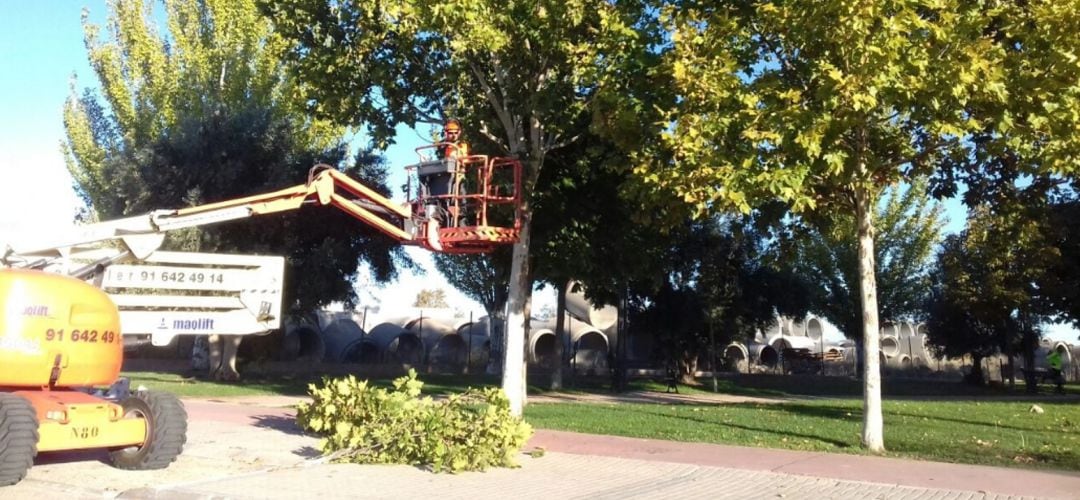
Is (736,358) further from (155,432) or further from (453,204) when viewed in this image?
(155,432)

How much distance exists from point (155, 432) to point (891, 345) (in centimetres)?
4883

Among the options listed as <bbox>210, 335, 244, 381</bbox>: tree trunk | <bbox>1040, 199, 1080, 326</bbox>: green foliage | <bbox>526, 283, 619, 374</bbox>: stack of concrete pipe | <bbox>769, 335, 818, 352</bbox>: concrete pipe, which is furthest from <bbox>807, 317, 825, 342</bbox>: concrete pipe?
<bbox>210, 335, 244, 381</bbox>: tree trunk

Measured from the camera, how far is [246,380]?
27.8m

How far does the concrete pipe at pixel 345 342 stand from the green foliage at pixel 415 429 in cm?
2808

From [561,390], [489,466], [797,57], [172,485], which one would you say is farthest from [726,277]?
[172,485]

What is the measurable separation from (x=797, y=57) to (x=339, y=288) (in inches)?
684

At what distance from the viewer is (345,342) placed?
41.5 meters

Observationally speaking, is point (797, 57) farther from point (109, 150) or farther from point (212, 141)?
point (109, 150)

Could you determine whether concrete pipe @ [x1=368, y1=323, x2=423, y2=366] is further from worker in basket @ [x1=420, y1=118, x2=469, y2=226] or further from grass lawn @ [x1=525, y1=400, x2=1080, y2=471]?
worker in basket @ [x1=420, y1=118, x2=469, y2=226]

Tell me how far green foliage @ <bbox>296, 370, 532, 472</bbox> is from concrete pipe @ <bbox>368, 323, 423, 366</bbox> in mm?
29375

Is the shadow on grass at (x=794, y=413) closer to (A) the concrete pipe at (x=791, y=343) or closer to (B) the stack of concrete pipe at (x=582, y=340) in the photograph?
(B) the stack of concrete pipe at (x=582, y=340)

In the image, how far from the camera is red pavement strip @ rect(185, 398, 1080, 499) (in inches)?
371

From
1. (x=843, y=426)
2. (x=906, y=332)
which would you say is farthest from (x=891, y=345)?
(x=843, y=426)

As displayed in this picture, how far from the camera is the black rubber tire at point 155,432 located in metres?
9.89
